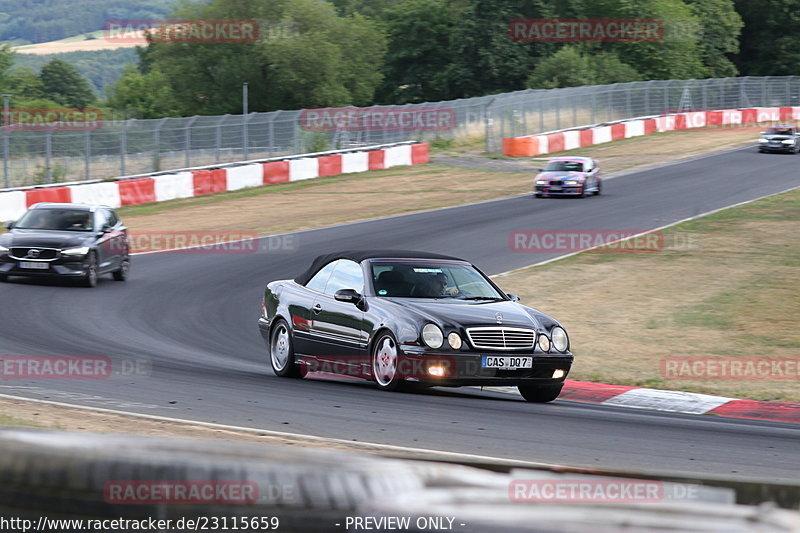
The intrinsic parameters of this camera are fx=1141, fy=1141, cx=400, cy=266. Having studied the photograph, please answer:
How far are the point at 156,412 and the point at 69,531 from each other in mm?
5908

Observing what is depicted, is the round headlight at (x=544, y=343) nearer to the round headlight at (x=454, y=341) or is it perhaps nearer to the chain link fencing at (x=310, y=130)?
the round headlight at (x=454, y=341)

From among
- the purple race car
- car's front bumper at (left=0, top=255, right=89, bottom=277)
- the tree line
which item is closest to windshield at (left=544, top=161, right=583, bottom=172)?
the purple race car

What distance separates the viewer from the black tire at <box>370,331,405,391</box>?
35.2 feet

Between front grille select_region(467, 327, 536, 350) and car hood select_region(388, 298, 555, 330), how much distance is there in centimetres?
7

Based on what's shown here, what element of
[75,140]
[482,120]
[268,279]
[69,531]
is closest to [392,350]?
[69,531]

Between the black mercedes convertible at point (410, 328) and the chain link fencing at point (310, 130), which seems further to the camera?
the chain link fencing at point (310, 130)

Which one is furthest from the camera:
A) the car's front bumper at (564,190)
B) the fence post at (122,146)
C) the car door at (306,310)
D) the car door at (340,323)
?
the car's front bumper at (564,190)

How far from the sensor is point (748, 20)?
95000 mm

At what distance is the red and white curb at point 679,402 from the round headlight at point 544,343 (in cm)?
106

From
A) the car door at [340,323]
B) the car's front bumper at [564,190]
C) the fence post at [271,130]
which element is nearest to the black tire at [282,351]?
the car door at [340,323]

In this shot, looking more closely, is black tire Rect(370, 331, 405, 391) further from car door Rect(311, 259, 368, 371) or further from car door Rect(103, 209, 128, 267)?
car door Rect(103, 209, 128, 267)

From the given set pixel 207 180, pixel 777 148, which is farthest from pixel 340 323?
pixel 777 148

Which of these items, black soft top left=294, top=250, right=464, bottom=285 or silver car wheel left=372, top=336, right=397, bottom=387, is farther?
black soft top left=294, top=250, right=464, bottom=285

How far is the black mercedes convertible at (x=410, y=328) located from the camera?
34.6ft
